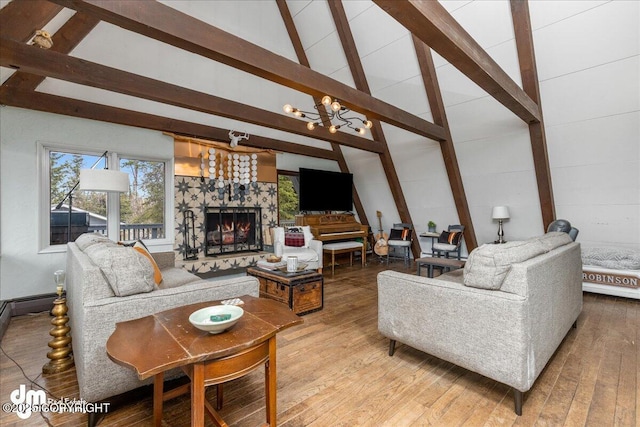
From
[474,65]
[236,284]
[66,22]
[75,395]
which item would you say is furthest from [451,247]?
[66,22]

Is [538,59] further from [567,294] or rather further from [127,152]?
[127,152]

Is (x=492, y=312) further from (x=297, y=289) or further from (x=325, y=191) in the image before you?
(x=325, y=191)

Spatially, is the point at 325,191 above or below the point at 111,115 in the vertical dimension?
below

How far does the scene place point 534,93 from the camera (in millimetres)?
3545

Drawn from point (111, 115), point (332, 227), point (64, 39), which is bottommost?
point (332, 227)

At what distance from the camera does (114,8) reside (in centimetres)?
159

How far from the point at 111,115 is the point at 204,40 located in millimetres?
2544

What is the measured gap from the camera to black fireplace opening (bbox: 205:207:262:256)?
16.1ft

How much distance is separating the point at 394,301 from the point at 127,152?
13.6 feet

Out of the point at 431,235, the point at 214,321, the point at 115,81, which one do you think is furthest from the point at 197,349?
the point at 431,235

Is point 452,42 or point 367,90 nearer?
point 452,42

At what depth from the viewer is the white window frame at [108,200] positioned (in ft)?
11.6

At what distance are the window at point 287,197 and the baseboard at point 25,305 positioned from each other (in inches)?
143

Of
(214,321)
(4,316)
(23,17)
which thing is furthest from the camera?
(4,316)
